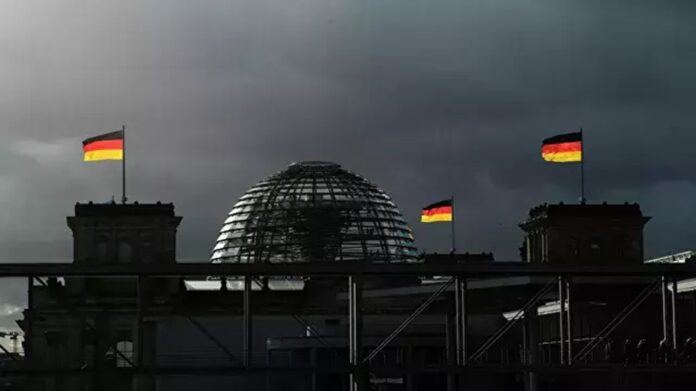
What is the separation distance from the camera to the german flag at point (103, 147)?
118562 mm

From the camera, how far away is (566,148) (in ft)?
392

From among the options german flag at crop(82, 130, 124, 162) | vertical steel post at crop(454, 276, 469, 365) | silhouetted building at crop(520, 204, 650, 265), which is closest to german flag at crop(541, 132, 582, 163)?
silhouetted building at crop(520, 204, 650, 265)

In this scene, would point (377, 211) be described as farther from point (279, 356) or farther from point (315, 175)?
point (279, 356)

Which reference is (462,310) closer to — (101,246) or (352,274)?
(352,274)

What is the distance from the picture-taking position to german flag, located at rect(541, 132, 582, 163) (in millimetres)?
119375

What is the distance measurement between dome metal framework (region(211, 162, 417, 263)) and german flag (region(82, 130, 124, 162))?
2285 inches

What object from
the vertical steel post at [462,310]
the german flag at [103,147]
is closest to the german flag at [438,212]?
the german flag at [103,147]

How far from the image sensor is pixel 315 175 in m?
190

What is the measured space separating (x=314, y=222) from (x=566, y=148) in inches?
2604

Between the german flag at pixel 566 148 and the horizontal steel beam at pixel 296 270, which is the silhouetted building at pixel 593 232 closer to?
the german flag at pixel 566 148

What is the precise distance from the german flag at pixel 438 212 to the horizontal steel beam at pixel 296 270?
3847 inches

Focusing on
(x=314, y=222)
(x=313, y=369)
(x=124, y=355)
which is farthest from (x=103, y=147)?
(x=313, y=369)

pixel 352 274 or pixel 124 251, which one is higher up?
pixel 124 251

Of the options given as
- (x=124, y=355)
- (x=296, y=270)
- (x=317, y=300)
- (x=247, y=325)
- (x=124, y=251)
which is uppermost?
(x=124, y=251)
